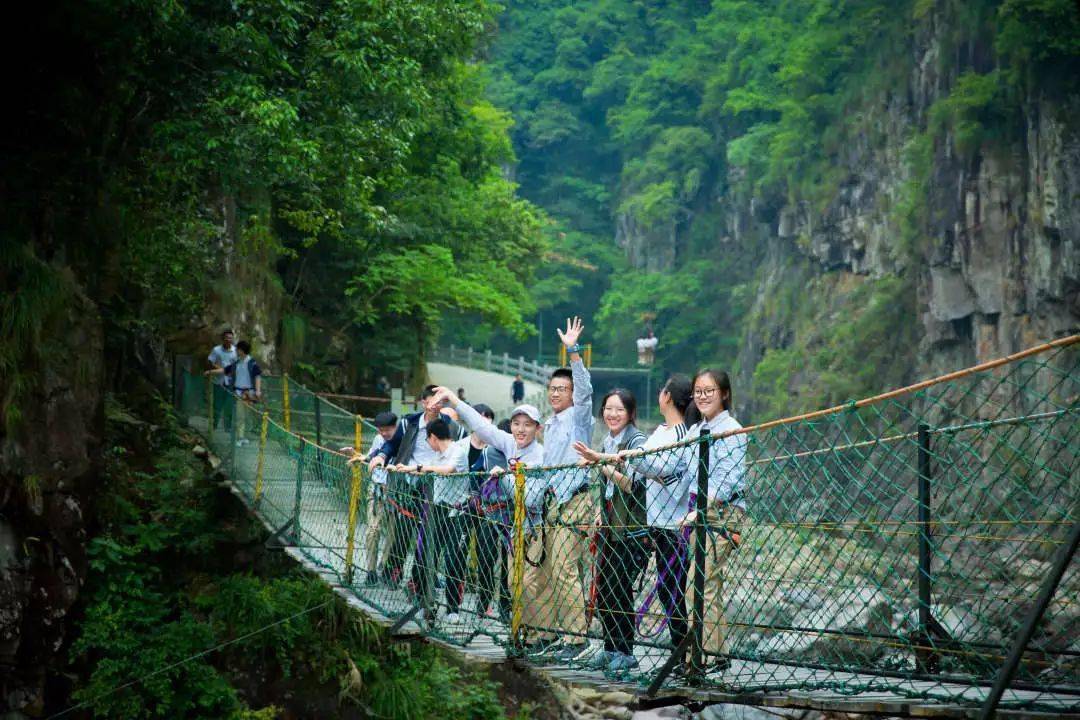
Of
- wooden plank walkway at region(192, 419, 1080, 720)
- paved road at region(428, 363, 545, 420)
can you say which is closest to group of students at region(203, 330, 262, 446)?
wooden plank walkway at region(192, 419, 1080, 720)

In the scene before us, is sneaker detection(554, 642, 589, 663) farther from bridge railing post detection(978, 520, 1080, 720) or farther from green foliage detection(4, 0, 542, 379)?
green foliage detection(4, 0, 542, 379)

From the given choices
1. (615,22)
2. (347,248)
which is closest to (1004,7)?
(347,248)

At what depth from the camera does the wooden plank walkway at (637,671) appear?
3.57 meters

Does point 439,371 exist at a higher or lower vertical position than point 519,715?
higher

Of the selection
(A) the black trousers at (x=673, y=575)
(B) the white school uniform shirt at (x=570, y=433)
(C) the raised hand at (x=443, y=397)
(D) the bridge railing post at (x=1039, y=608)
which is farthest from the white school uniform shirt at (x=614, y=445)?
(D) the bridge railing post at (x=1039, y=608)

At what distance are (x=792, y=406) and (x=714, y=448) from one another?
28525 mm

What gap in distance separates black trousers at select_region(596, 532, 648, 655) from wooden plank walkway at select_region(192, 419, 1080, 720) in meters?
0.13

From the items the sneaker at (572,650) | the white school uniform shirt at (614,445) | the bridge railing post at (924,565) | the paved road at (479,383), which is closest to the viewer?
the bridge railing post at (924,565)

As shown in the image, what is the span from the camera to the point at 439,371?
35.6 m

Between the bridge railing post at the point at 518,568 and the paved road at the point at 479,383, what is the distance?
25.8 meters

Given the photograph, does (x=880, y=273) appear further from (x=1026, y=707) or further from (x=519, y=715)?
(x=1026, y=707)

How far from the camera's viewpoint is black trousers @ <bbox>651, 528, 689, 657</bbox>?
14.5 ft

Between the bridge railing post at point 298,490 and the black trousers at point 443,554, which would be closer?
the black trousers at point 443,554

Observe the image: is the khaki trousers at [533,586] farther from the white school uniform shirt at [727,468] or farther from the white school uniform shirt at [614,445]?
the white school uniform shirt at [727,468]
